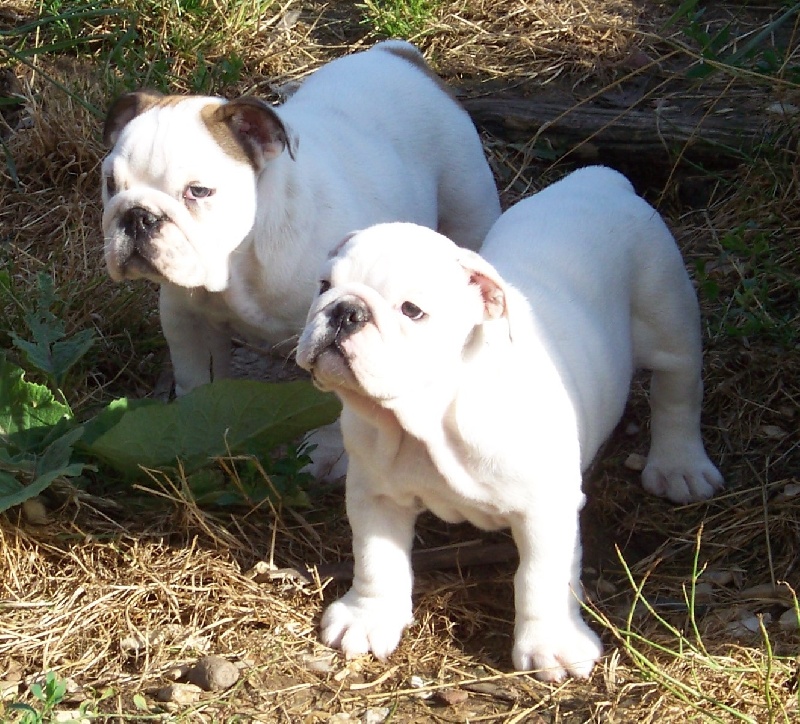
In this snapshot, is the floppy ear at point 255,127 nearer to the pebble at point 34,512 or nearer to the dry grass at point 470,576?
the dry grass at point 470,576

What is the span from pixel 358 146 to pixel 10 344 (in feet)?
5.81

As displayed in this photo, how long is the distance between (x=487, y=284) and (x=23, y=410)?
6.49 ft

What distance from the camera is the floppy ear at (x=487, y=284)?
3.29m

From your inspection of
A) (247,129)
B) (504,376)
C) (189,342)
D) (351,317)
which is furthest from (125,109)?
(504,376)

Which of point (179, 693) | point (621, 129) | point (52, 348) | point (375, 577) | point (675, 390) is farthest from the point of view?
point (621, 129)

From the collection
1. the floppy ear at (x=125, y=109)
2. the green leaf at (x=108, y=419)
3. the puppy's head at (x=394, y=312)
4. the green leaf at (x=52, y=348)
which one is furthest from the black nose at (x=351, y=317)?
the green leaf at (x=52, y=348)

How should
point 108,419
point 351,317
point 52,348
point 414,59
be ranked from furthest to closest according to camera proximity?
point 414,59, point 52,348, point 108,419, point 351,317

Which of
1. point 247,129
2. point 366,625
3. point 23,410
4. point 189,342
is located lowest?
Result: point 366,625

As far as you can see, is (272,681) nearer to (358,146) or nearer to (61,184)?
(358,146)

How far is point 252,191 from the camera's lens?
4.45m

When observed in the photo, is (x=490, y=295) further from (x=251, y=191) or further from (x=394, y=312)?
Answer: (x=251, y=191)

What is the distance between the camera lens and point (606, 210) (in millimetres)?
4434

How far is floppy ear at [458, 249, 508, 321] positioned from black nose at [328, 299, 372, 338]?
33cm

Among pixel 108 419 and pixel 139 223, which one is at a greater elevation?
pixel 139 223
